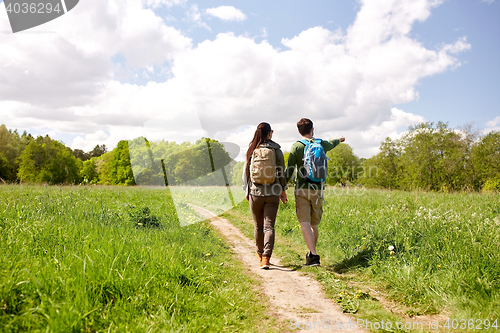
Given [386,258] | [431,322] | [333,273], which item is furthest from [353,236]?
[431,322]

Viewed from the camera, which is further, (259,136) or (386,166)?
(386,166)

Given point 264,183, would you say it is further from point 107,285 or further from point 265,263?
point 107,285

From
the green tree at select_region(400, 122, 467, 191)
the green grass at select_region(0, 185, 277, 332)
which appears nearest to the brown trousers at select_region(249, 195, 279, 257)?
the green grass at select_region(0, 185, 277, 332)

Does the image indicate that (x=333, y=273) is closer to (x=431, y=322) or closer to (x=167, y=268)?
(x=431, y=322)

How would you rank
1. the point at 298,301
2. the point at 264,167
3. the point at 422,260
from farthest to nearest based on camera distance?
the point at 264,167 < the point at 422,260 < the point at 298,301

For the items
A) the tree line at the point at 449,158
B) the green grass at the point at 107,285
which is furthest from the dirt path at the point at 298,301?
the tree line at the point at 449,158

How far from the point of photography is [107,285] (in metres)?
2.86

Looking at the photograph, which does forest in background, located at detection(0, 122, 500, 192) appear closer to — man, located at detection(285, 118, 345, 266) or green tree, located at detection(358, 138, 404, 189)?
green tree, located at detection(358, 138, 404, 189)

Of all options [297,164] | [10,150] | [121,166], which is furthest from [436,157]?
[10,150]

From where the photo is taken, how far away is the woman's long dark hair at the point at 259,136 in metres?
5.08

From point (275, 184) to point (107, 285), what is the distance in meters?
3.01

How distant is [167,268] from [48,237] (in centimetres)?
185

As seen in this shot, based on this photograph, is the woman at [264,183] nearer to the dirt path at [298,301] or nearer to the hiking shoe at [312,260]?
Answer: the dirt path at [298,301]

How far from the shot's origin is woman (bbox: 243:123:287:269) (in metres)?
4.81
